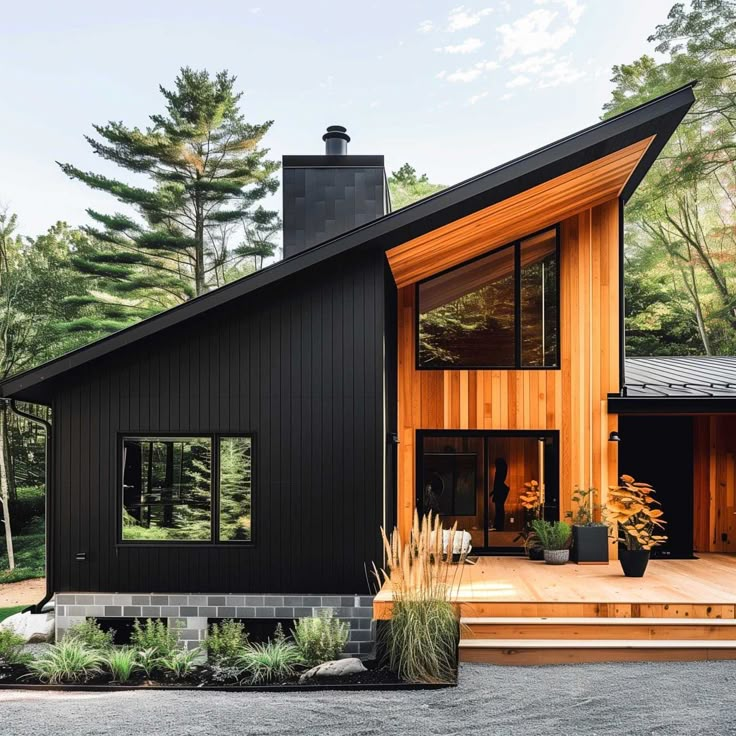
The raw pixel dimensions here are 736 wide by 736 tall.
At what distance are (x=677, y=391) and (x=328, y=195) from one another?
15.7ft

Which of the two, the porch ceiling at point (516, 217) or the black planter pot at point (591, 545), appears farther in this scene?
the black planter pot at point (591, 545)

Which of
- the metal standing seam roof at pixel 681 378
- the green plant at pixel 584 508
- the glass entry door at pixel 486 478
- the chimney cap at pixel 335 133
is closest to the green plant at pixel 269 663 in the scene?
the glass entry door at pixel 486 478

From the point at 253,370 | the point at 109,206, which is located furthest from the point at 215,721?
the point at 109,206

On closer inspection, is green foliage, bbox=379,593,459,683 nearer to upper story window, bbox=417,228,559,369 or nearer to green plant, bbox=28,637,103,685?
green plant, bbox=28,637,103,685

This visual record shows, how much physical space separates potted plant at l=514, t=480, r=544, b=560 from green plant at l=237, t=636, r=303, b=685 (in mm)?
3221

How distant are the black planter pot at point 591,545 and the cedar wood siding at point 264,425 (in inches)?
101

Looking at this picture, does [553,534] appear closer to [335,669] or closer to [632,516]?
[632,516]

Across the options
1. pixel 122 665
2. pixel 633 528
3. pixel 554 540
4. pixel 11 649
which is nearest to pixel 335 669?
pixel 122 665

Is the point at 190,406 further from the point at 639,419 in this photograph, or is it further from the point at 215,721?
the point at 639,419

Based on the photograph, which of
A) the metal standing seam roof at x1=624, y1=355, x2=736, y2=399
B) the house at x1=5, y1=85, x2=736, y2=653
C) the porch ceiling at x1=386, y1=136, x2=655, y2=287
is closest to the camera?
the house at x1=5, y1=85, x2=736, y2=653

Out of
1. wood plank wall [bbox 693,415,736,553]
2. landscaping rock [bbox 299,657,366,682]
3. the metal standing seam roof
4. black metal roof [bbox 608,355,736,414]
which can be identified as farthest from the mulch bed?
wood plank wall [bbox 693,415,736,553]

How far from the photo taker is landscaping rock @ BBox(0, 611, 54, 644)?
20.4ft

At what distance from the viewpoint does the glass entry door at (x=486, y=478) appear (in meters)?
7.64

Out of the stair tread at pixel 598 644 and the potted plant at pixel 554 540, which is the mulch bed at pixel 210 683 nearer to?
the stair tread at pixel 598 644
